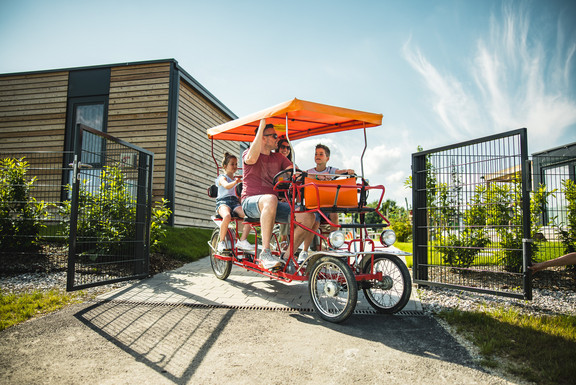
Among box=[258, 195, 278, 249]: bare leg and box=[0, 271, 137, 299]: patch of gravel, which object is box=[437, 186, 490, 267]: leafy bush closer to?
box=[258, 195, 278, 249]: bare leg

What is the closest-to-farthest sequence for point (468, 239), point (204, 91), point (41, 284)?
1. point (41, 284)
2. point (468, 239)
3. point (204, 91)

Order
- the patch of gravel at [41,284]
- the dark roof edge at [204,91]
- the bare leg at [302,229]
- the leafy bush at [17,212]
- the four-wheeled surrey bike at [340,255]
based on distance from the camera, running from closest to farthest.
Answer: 1. the four-wheeled surrey bike at [340,255]
2. the bare leg at [302,229]
3. the patch of gravel at [41,284]
4. the leafy bush at [17,212]
5. the dark roof edge at [204,91]

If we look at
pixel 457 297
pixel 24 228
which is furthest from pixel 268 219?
pixel 24 228

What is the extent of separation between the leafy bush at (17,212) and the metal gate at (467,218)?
6.08 m

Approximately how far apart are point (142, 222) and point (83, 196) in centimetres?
89

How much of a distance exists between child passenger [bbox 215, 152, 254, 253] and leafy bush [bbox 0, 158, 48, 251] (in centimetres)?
319

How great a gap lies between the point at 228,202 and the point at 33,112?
910 centimetres

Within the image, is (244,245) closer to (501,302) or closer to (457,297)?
(457,297)

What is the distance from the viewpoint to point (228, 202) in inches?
221

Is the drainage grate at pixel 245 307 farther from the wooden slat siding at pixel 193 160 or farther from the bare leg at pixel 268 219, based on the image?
the wooden slat siding at pixel 193 160

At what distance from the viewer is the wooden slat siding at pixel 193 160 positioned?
1055 cm

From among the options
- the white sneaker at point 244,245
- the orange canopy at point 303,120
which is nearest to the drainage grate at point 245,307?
the white sneaker at point 244,245

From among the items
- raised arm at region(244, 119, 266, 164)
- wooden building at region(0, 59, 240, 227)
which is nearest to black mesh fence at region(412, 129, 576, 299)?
raised arm at region(244, 119, 266, 164)

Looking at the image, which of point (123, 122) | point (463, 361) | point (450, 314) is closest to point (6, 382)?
point (463, 361)
